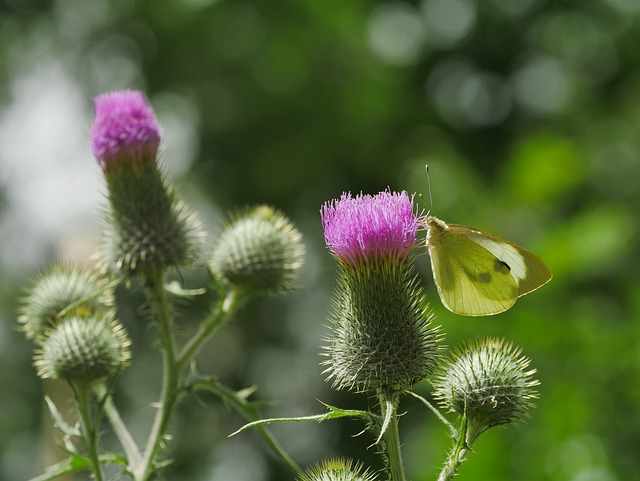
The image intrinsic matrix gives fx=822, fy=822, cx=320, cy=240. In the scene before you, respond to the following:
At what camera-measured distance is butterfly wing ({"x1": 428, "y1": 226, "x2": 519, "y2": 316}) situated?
5281 millimetres

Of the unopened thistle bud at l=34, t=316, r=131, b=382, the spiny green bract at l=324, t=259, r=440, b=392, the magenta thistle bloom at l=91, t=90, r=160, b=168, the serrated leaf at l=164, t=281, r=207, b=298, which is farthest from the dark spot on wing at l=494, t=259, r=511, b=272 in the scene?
the magenta thistle bloom at l=91, t=90, r=160, b=168

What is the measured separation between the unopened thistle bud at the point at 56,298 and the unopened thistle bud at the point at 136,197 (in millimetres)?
360

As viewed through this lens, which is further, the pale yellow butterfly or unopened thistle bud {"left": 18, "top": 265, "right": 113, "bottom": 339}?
unopened thistle bud {"left": 18, "top": 265, "right": 113, "bottom": 339}

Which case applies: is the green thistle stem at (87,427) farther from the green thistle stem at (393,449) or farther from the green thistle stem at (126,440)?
the green thistle stem at (393,449)

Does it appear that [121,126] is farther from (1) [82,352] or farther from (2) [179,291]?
(1) [82,352]

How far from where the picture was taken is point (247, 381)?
19.8 m

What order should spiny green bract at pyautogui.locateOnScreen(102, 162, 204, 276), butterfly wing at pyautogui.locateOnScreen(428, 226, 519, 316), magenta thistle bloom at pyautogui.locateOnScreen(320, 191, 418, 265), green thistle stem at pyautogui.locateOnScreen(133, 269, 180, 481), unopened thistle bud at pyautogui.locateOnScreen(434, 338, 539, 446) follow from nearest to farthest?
1. unopened thistle bud at pyautogui.locateOnScreen(434, 338, 539, 446)
2. magenta thistle bloom at pyautogui.locateOnScreen(320, 191, 418, 265)
3. green thistle stem at pyautogui.locateOnScreen(133, 269, 180, 481)
4. butterfly wing at pyautogui.locateOnScreen(428, 226, 519, 316)
5. spiny green bract at pyautogui.locateOnScreen(102, 162, 204, 276)

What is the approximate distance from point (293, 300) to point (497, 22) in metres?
8.71

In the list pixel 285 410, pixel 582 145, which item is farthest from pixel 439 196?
pixel 285 410

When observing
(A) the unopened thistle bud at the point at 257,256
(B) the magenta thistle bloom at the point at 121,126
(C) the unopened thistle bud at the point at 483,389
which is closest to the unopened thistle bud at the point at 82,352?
(A) the unopened thistle bud at the point at 257,256

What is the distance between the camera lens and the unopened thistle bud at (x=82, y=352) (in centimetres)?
511

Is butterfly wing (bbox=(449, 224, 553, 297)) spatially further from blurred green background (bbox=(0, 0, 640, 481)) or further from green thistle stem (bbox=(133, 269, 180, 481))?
blurred green background (bbox=(0, 0, 640, 481))

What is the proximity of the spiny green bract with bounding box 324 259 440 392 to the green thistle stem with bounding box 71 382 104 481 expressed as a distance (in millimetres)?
1356

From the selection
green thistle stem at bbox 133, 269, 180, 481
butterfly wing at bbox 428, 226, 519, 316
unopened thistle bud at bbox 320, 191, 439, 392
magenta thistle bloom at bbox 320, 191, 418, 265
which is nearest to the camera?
unopened thistle bud at bbox 320, 191, 439, 392
